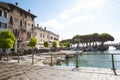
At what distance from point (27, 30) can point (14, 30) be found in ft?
22.6

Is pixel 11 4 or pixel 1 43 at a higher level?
pixel 11 4

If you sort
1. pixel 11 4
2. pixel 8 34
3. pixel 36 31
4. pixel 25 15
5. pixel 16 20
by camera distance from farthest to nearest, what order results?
pixel 36 31, pixel 25 15, pixel 16 20, pixel 11 4, pixel 8 34

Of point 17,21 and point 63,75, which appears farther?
point 17,21

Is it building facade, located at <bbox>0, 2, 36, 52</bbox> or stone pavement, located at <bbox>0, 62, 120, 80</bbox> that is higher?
building facade, located at <bbox>0, 2, 36, 52</bbox>

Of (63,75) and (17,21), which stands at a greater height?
(17,21)

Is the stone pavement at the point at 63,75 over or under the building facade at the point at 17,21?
under

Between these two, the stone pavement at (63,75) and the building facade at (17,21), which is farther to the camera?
the building facade at (17,21)

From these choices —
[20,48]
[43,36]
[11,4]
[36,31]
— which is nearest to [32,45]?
Answer: [20,48]

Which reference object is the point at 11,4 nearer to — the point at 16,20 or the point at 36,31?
the point at 16,20

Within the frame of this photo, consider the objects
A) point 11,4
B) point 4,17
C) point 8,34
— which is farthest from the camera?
point 11,4

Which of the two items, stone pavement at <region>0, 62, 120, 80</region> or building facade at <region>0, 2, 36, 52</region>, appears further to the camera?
building facade at <region>0, 2, 36, 52</region>

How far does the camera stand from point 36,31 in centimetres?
4916

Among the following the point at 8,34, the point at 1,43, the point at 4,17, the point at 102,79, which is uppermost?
the point at 4,17

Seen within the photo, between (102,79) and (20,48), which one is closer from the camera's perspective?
(102,79)
